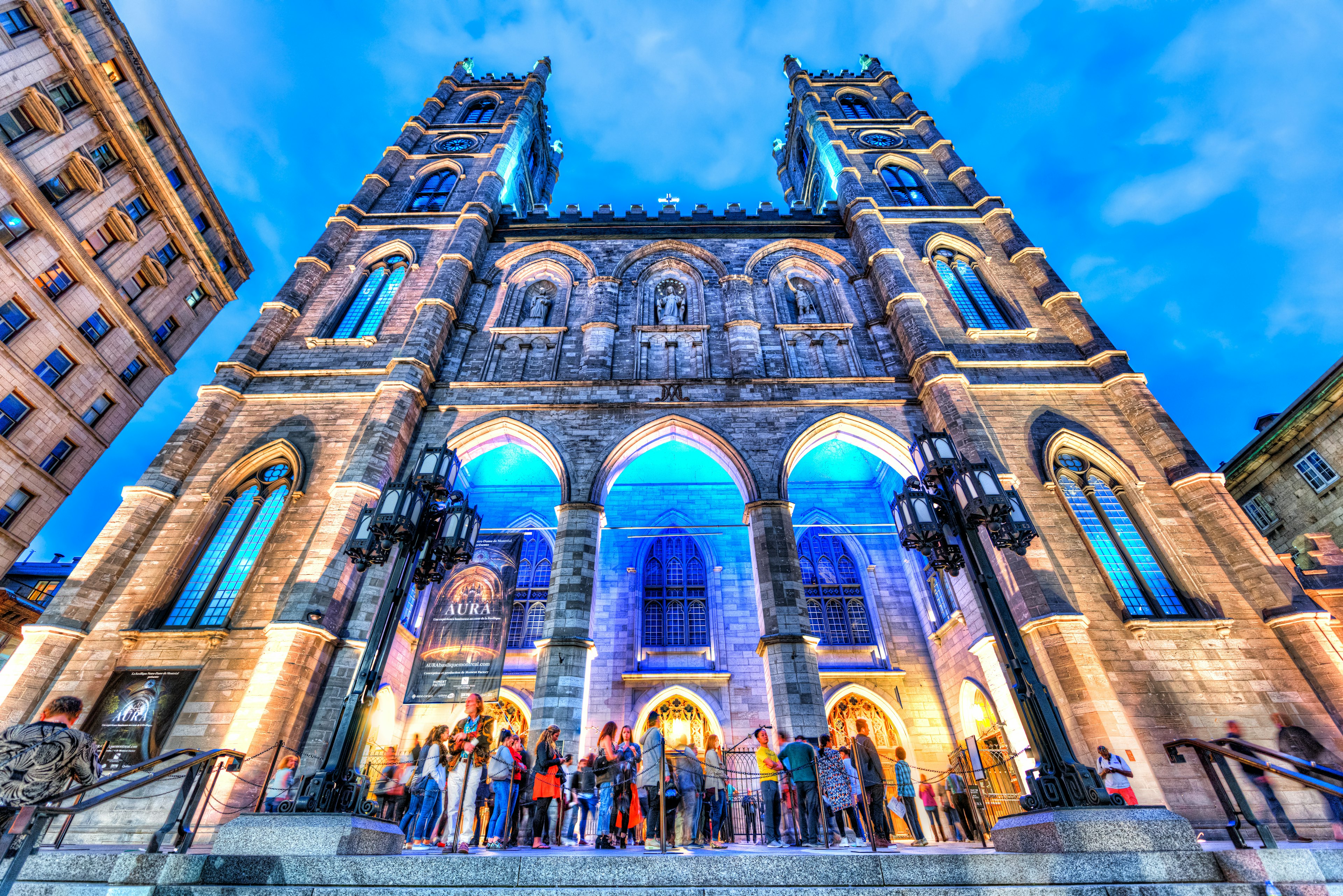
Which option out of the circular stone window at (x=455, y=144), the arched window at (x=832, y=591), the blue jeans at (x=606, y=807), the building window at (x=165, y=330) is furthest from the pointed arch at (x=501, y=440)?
the building window at (x=165, y=330)

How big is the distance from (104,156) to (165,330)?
5822mm

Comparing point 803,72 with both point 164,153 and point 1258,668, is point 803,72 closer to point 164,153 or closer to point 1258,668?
point 164,153

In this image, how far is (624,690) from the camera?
15.1m

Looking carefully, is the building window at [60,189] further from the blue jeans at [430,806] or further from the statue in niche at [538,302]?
the blue jeans at [430,806]

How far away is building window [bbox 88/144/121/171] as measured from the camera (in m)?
18.4

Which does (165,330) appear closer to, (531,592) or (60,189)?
(60,189)

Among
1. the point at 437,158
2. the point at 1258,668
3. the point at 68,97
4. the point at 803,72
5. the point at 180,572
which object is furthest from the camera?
the point at 803,72

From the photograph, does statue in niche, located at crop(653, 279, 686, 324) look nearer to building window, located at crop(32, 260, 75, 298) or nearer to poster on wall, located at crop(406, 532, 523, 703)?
poster on wall, located at crop(406, 532, 523, 703)

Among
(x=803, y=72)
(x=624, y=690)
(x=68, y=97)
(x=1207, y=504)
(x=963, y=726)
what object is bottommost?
(x=963, y=726)

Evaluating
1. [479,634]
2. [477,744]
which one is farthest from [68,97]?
[477,744]

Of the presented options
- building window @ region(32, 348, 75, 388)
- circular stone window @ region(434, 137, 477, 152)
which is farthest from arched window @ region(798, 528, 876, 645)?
building window @ region(32, 348, 75, 388)

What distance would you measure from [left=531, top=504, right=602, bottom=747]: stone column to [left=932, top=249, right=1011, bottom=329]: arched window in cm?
1213

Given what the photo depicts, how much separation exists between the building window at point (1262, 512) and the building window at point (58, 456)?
3681 centimetres

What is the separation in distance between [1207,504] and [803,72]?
1001 inches
